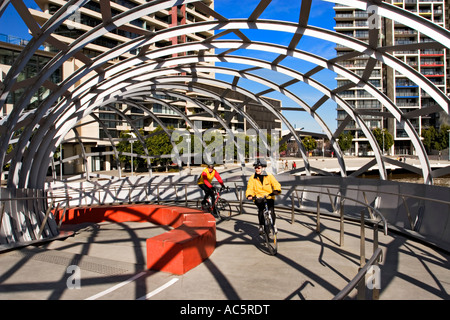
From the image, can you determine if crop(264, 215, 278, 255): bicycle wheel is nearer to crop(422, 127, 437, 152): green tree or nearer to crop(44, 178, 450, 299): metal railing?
crop(44, 178, 450, 299): metal railing

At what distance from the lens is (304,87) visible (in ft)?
60.3

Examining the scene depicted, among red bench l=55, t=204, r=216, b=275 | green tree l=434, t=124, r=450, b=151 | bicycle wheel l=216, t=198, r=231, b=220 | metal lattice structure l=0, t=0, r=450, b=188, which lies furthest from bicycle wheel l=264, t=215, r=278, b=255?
green tree l=434, t=124, r=450, b=151

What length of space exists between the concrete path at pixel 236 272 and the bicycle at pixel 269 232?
20cm

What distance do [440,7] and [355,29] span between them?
18764 millimetres

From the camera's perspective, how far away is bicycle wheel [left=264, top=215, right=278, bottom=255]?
793 cm

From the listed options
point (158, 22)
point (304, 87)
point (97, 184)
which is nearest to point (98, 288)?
point (304, 87)

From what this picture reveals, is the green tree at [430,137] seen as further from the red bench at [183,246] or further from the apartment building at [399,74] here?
the red bench at [183,246]

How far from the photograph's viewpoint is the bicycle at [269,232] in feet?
26.1

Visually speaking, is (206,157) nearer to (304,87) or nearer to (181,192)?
(181,192)

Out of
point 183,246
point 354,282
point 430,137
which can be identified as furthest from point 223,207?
point 430,137

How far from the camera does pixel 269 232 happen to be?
8266 mm

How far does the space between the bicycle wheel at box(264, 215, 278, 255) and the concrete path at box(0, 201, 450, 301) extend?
18 cm

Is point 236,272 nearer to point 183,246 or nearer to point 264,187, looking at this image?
point 183,246

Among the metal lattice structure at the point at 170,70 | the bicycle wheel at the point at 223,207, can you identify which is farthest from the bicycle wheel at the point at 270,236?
the bicycle wheel at the point at 223,207
